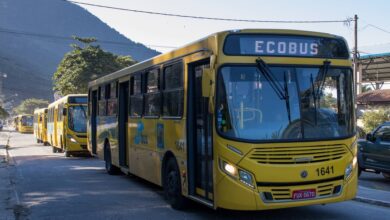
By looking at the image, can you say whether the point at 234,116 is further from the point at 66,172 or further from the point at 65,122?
the point at 65,122

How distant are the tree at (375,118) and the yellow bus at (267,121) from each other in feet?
71.9

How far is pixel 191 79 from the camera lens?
8.38 meters

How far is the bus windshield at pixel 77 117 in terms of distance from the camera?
2225cm

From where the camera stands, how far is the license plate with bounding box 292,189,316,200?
278 inches

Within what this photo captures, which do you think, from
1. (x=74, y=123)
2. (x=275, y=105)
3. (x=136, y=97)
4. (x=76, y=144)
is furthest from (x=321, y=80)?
(x=76, y=144)

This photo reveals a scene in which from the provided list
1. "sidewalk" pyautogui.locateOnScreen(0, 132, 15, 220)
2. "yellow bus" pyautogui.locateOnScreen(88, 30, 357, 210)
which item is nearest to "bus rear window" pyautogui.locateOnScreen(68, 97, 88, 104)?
"sidewalk" pyautogui.locateOnScreen(0, 132, 15, 220)

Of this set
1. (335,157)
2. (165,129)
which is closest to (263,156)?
(335,157)

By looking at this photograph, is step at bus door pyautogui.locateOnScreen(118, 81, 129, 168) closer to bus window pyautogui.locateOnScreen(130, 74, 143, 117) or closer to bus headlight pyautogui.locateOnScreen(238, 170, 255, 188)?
bus window pyautogui.locateOnScreen(130, 74, 143, 117)

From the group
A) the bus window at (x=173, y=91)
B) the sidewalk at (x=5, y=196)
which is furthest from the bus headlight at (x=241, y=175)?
the sidewalk at (x=5, y=196)

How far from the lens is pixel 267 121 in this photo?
7.17 meters

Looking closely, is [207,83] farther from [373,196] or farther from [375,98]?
[375,98]

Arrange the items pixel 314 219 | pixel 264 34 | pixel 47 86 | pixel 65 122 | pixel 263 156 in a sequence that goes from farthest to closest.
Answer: pixel 47 86
pixel 65 122
pixel 314 219
pixel 264 34
pixel 263 156

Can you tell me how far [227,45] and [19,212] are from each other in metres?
5.00

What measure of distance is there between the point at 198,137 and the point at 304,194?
6.47ft
